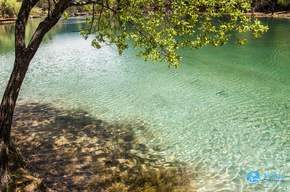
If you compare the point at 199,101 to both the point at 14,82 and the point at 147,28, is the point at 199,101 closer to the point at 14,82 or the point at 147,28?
the point at 147,28

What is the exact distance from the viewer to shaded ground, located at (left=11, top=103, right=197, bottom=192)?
17.4ft

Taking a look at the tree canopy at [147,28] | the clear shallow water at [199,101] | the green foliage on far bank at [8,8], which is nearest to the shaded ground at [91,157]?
the clear shallow water at [199,101]

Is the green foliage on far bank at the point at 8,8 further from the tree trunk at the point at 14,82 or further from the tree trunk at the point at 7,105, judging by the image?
the tree trunk at the point at 7,105

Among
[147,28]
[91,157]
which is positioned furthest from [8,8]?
[91,157]

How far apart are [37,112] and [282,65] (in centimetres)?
1777

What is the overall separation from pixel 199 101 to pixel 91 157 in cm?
658

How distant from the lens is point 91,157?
20.9 feet

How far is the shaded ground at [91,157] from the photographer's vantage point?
5.31m

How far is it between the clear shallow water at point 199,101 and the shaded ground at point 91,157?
0.64m

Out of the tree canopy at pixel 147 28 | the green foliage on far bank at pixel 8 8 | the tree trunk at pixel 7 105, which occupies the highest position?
the green foliage on far bank at pixel 8 8

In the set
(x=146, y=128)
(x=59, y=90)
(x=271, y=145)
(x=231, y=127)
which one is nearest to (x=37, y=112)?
(x=59, y=90)

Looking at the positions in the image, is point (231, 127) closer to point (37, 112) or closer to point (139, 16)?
point (139, 16)

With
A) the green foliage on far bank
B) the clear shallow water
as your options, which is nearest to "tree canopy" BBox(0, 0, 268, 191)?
the clear shallow water

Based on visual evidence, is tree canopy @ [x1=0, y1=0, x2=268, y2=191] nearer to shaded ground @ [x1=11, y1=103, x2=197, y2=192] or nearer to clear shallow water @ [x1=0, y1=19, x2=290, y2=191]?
shaded ground @ [x1=11, y1=103, x2=197, y2=192]
